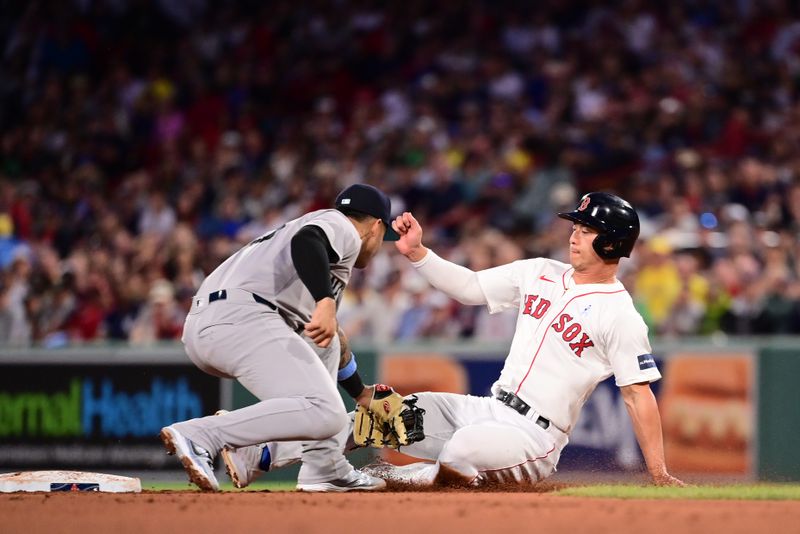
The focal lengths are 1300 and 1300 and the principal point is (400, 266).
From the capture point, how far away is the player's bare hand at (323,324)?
5.48 metres

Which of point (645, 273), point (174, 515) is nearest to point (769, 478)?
point (645, 273)

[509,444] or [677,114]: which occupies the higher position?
[677,114]

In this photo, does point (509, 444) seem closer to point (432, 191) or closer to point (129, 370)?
point (129, 370)

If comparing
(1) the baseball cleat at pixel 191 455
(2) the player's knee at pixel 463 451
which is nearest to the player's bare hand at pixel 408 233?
(2) the player's knee at pixel 463 451

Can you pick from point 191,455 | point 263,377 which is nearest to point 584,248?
point 263,377

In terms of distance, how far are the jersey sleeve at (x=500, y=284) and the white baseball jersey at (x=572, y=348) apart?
0.17 metres

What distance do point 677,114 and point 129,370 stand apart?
6.55 m

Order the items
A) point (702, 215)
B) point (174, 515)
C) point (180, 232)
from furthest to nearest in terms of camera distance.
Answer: point (180, 232) → point (702, 215) → point (174, 515)

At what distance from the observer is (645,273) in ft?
37.5

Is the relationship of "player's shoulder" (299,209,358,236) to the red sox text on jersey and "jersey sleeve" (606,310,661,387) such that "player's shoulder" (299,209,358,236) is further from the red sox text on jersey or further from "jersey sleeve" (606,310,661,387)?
"jersey sleeve" (606,310,661,387)

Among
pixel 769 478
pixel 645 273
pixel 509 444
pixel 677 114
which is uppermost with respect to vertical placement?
pixel 677 114

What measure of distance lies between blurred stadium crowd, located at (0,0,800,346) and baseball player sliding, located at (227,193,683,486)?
4852 millimetres

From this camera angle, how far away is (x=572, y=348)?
6.28 metres

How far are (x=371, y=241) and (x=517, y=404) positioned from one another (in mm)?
1073
